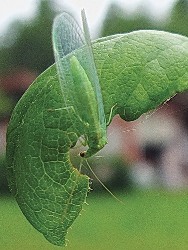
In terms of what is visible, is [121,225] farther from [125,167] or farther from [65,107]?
[65,107]

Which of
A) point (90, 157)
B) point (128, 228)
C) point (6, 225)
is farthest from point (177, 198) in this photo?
point (90, 157)

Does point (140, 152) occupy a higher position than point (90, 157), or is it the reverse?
point (90, 157)

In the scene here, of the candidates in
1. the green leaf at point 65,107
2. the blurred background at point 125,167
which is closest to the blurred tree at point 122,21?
the blurred background at point 125,167

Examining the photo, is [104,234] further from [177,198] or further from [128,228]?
[177,198]

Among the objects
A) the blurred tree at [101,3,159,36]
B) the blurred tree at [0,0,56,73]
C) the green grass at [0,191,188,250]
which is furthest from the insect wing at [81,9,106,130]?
the blurred tree at [0,0,56,73]

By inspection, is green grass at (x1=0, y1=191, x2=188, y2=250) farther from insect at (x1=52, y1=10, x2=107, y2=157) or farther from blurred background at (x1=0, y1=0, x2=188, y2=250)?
insect at (x1=52, y1=10, x2=107, y2=157)

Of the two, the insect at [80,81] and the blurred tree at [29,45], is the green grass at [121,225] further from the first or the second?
the insect at [80,81]

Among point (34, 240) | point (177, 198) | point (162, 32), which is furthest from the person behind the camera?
point (177, 198)
